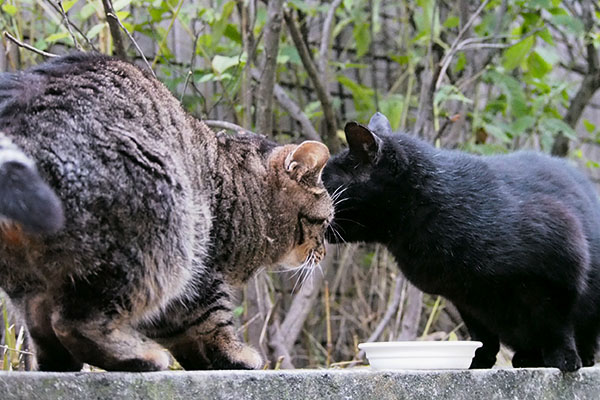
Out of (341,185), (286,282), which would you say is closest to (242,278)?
(341,185)

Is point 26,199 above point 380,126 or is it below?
above

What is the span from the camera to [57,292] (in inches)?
58.8

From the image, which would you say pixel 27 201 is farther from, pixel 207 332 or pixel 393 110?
pixel 393 110

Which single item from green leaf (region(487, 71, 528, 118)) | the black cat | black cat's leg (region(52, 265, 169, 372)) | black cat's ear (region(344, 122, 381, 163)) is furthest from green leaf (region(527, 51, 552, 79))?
black cat's leg (region(52, 265, 169, 372))

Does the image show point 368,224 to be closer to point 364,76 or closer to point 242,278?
point 242,278

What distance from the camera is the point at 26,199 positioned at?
132cm

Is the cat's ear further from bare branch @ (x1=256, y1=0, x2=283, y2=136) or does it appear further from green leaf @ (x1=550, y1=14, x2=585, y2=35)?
green leaf @ (x1=550, y1=14, x2=585, y2=35)

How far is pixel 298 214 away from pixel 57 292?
2.88ft

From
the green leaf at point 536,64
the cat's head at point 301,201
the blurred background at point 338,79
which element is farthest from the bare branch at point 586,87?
the cat's head at point 301,201

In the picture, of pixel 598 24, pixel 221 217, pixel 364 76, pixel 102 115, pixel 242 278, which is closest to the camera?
pixel 102 115

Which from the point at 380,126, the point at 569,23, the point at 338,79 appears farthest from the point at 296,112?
the point at 569,23

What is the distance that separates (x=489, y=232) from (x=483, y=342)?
0.46 m

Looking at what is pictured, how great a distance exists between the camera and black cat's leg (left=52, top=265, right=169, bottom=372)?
148 cm

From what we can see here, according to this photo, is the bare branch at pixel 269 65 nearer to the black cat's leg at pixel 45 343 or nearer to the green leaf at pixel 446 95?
the green leaf at pixel 446 95
